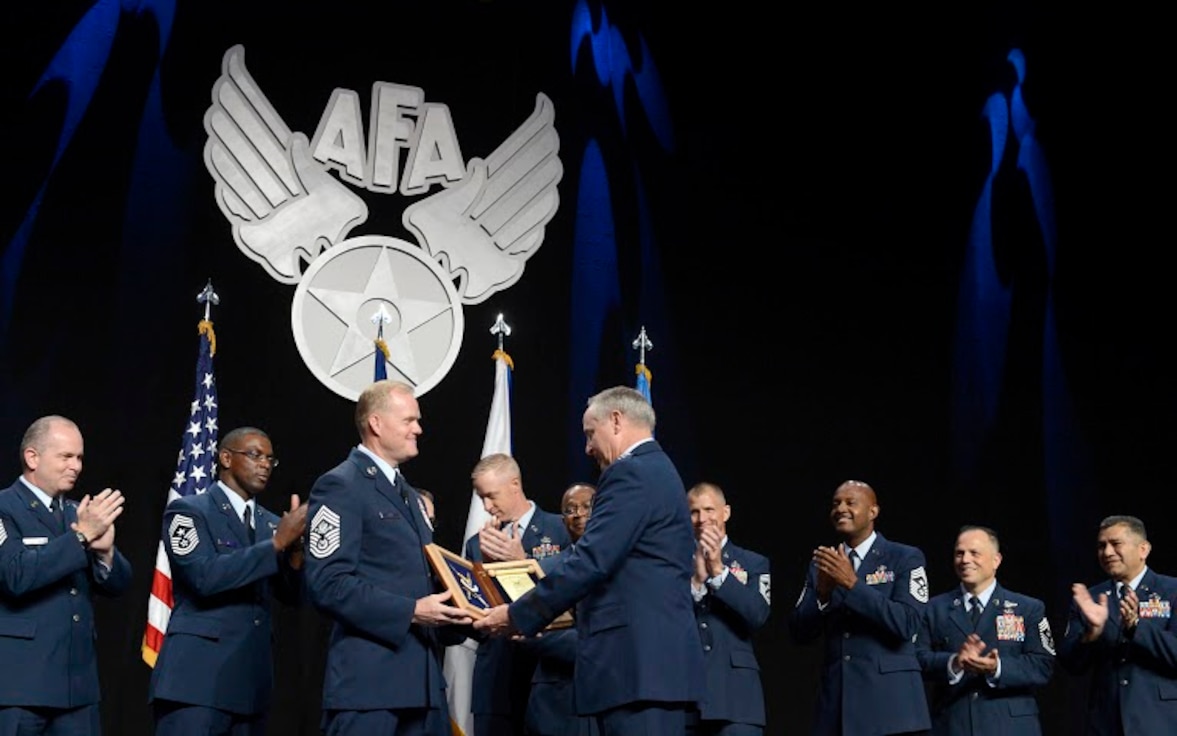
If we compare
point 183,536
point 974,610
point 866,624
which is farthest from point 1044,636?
point 183,536

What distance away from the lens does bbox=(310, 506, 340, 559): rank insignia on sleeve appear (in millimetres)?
4375

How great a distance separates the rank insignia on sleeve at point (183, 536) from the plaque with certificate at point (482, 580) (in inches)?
36.5

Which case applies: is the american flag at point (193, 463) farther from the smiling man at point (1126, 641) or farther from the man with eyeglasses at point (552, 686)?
the smiling man at point (1126, 641)

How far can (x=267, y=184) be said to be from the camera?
7988 mm

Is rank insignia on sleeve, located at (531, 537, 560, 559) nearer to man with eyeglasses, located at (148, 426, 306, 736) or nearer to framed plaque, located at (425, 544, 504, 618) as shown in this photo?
man with eyeglasses, located at (148, 426, 306, 736)

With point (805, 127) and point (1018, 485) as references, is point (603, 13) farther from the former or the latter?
point (1018, 485)

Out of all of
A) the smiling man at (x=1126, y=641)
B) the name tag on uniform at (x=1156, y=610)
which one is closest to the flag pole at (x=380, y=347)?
the smiling man at (x=1126, y=641)

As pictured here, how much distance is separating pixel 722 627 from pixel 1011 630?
126cm

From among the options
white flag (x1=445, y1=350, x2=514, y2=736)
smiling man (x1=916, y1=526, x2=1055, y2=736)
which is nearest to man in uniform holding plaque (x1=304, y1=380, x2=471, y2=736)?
white flag (x1=445, y1=350, x2=514, y2=736)

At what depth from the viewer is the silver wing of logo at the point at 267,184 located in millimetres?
7883

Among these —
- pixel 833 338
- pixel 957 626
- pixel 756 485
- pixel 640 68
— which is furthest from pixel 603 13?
pixel 957 626

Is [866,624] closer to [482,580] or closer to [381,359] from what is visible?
[482,580]

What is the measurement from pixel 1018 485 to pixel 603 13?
3762 mm

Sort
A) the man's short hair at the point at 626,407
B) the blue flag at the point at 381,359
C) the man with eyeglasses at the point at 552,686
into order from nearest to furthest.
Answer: the man's short hair at the point at 626,407, the man with eyeglasses at the point at 552,686, the blue flag at the point at 381,359
